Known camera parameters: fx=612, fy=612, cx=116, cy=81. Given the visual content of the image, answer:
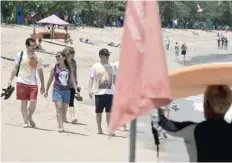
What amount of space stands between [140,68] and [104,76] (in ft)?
18.7

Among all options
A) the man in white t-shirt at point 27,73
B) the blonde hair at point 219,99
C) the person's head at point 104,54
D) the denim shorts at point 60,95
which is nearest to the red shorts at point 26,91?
the man in white t-shirt at point 27,73

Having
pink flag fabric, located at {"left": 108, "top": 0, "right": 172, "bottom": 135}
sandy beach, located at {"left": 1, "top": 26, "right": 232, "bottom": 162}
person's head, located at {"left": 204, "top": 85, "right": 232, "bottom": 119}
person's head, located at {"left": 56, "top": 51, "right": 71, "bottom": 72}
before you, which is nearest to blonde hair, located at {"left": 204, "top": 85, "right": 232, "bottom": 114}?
person's head, located at {"left": 204, "top": 85, "right": 232, "bottom": 119}

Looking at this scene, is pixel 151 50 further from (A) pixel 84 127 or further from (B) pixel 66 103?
(A) pixel 84 127

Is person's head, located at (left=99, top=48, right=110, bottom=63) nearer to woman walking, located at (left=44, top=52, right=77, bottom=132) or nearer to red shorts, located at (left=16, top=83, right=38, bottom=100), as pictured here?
woman walking, located at (left=44, top=52, right=77, bottom=132)

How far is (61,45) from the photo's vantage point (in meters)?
33.7

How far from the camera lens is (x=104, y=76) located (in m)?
9.03

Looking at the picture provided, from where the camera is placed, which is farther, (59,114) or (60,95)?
(60,95)

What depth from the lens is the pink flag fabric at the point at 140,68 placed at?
10.8 ft

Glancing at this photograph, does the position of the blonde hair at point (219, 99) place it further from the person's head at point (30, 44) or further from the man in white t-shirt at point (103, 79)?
the person's head at point (30, 44)

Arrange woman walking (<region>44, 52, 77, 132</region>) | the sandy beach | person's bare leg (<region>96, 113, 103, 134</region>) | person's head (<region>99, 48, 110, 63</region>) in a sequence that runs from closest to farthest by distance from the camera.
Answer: the sandy beach → person's head (<region>99, 48, 110, 63</region>) → woman walking (<region>44, 52, 77, 132</region>) → person's bare leg (<region>96, 113, 103, 134</region>)

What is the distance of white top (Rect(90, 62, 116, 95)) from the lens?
9.03 m

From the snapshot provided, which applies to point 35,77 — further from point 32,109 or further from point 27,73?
point 32,109

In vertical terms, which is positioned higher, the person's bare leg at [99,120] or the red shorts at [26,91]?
the red shorts at [26,91]

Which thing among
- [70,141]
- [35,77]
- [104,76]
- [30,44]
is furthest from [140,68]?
[35,77]
